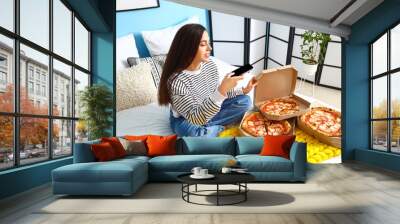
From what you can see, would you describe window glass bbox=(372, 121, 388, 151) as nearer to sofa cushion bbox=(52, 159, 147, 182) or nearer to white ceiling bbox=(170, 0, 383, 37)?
white ceiling bbox=(170, 0, 383, 37)

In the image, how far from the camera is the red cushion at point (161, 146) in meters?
6.51

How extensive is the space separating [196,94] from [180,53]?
1.09m

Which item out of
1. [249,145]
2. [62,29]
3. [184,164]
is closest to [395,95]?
[249,145]

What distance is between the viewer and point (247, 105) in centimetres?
973

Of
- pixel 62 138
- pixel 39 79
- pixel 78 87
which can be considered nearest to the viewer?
pixel 39 79

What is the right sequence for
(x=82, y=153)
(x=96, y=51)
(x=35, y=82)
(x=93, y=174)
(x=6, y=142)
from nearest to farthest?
(x=93, y=174) → (x=6, y=142) → (x=82, y=153) → (x=35, y=82) → (x=96, y=51)

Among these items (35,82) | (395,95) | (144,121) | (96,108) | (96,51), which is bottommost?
(144,121)

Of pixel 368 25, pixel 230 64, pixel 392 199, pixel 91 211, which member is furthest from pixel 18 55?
pixel 368 25

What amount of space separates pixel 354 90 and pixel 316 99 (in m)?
1.35

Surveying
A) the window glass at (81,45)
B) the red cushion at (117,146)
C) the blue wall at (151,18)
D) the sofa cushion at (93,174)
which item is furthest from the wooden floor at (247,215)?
the blue wall at (151,18)

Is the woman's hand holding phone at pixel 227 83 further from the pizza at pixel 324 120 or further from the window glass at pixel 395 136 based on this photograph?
the window glass at pixel 395 136

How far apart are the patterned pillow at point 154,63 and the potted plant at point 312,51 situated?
11.9 feet

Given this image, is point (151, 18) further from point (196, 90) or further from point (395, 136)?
point (395, 136)

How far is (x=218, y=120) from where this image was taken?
9.48 m
